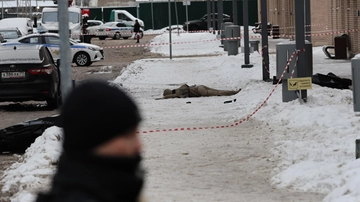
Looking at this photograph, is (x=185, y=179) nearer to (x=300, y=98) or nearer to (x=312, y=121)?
(x=312, y=121)

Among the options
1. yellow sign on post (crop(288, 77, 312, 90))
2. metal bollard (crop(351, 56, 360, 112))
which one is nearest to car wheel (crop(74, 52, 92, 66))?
yellow sign on post (crop(288, 77, 312, 90))

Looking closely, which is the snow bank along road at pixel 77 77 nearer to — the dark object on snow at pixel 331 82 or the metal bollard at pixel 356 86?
the metal bollard at pixel 356 86

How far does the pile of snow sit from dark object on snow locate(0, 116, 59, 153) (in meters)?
1.03

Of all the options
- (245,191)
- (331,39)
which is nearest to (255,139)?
(245,191)

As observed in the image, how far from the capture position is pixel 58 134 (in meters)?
11.8

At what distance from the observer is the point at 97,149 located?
2.63m

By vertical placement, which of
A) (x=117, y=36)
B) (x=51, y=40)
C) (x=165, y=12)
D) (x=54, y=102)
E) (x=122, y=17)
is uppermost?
(x=165, y=12)

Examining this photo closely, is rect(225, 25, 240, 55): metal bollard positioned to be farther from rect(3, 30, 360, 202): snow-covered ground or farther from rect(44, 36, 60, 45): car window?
rect(3, 30, 360, 202): snow-covered ground

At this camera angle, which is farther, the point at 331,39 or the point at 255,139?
the point at 331,39


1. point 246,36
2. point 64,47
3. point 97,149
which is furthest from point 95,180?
point 246,36

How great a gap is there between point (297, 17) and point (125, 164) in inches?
526

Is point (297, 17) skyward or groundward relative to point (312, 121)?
skyward

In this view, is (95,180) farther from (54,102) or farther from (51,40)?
(51,40)

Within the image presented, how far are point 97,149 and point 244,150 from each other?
362 inches
